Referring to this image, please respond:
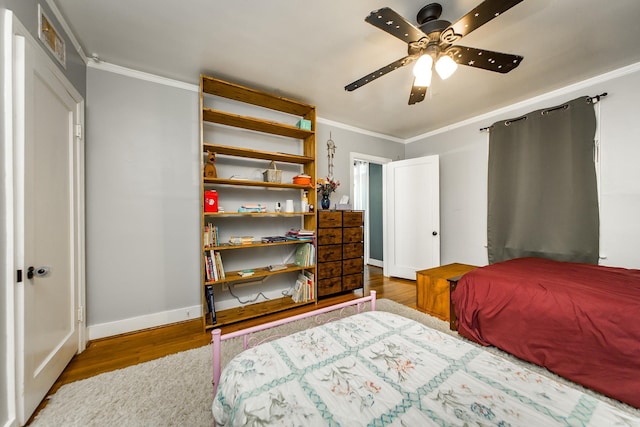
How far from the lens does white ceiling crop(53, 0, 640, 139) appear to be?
165 cm

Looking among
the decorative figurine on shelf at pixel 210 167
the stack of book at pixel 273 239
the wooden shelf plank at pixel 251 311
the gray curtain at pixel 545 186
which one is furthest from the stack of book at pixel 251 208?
the gray curtain at pixel 545 186

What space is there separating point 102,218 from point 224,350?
65.7 inches

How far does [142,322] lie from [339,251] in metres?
2.26

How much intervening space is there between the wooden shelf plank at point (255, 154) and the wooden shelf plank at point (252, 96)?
0.63m

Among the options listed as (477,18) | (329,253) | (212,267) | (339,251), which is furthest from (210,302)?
(477,18)

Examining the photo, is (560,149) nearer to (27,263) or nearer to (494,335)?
(494,335)

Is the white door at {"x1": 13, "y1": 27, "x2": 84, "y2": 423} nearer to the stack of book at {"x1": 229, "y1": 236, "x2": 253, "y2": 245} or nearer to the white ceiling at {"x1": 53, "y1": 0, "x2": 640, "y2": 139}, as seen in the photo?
the white ceiling at {"x1": 53, "y1": 0, "x2": 640, "y2": 139}

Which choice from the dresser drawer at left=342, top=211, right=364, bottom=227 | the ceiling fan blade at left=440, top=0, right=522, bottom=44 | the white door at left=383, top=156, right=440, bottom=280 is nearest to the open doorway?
the white door at left=383, top=156, right=440, bottom=280

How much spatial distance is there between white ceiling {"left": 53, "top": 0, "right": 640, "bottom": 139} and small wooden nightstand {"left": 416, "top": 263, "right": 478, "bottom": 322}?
2146 millimetres

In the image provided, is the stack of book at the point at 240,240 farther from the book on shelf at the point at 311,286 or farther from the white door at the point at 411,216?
the white door at the point at 411,216

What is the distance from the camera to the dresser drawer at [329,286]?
3.05 m

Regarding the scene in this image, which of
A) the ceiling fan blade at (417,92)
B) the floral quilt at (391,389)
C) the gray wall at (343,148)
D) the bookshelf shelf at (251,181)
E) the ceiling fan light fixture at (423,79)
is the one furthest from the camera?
the gray wall at (343,148)

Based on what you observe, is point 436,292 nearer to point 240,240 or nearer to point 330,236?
point 330,236

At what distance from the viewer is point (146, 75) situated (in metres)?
2.38
